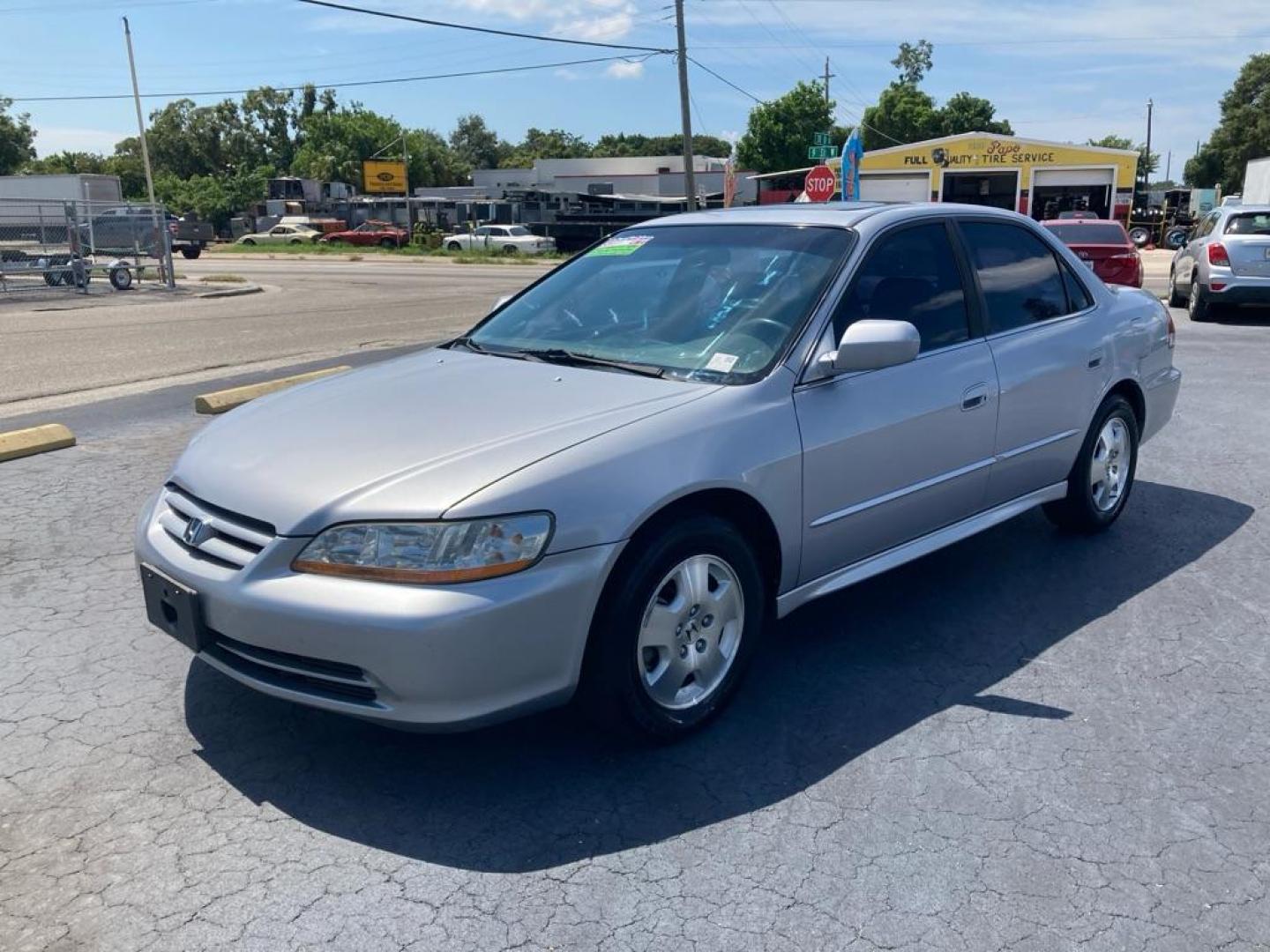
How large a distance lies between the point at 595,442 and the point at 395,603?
0.75 metres

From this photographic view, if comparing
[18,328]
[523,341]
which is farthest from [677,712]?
[18,328]

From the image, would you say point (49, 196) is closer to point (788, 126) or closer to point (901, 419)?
point (901, 419)

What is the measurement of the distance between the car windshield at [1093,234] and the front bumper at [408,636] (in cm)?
1419

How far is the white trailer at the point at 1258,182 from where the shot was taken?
119 ft

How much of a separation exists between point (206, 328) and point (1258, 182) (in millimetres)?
35992

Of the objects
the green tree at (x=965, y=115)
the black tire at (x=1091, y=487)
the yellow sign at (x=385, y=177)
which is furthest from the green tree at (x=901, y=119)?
the black tire at (x=1091, y=487)

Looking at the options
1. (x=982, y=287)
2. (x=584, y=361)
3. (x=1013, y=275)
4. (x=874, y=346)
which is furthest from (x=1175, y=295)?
(x=584, y=361)

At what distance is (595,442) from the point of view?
3188mm

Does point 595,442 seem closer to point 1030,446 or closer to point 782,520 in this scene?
point 782,520

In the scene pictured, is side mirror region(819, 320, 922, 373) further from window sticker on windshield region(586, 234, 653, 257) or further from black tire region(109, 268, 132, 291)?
black tire region(109, 268, 132, 291)

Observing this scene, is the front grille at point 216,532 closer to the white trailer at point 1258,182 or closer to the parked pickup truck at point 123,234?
the parked pickup truck at point 123,234

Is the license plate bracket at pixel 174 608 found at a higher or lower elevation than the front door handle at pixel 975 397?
lower

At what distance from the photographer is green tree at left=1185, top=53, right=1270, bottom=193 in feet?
223

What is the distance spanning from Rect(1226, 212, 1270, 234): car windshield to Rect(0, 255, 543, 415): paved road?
10.6 metres
